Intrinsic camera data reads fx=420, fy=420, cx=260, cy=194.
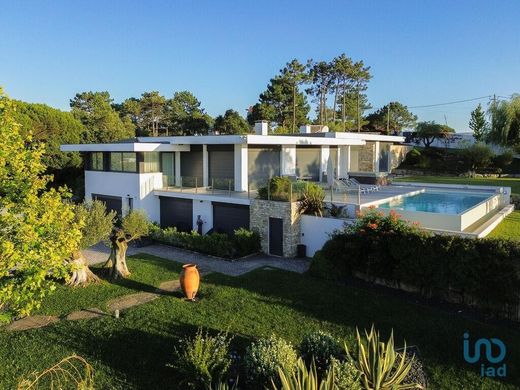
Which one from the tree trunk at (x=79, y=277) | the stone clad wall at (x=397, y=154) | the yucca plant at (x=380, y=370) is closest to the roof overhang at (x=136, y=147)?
the tree trunk at (x=79, y=277)

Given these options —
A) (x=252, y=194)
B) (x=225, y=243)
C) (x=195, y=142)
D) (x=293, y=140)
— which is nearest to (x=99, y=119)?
(x=195, y=142)

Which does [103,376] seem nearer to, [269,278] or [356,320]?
[356,320]

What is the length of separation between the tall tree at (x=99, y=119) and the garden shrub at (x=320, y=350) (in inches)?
1405

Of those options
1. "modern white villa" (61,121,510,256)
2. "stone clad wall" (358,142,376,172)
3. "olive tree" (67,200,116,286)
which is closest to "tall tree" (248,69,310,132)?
"stone clad wall" (358,142,376,172)

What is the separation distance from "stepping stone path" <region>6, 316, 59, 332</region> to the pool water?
13.8 metres

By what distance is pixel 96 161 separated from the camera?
25.8 m

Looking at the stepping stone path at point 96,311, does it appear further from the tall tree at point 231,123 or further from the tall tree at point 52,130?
the tall tree at point 231,123

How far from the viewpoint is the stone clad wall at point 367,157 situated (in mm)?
37312

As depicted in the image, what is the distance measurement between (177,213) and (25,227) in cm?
1579

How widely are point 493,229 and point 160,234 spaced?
15300 mm

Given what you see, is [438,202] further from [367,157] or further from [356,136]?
[367,157]

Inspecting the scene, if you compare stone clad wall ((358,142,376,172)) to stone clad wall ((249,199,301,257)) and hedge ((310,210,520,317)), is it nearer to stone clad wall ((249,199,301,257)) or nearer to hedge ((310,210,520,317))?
stone clad wall ((249,199,301,257))

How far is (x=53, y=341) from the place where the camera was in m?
9.88

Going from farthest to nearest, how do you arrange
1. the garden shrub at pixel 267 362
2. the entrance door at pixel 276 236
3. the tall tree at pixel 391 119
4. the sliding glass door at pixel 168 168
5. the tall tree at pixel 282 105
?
the tall tree at pixel 391 119, the tall tree at pixel 282 105, the sliding glass door at pixel 168 168, the entrance door at pixel 276 236, the garden shrub at pixel 267 362
